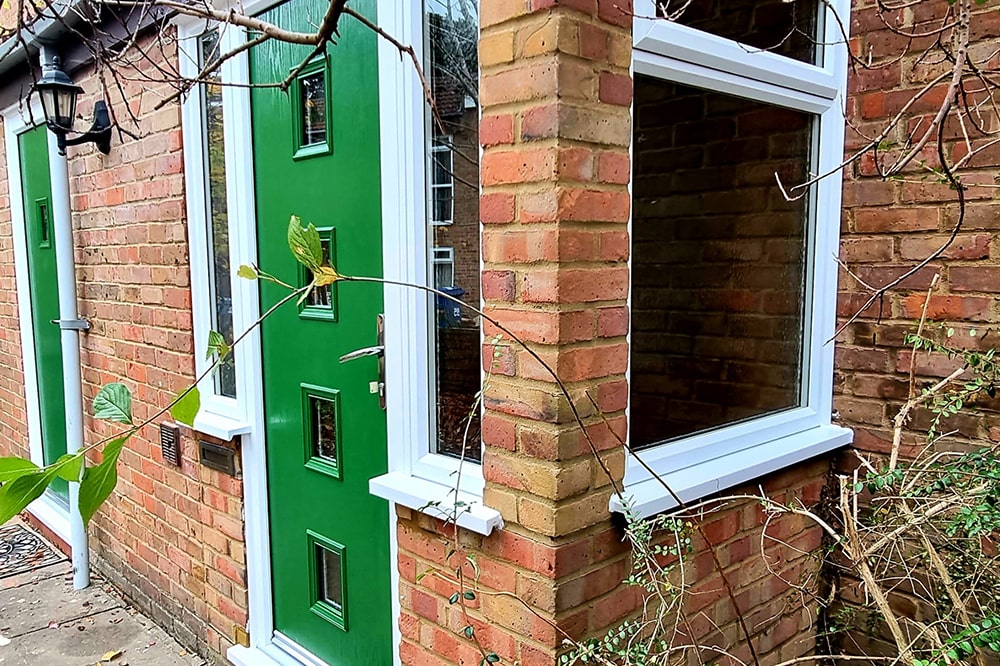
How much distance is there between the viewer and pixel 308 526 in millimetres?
2533

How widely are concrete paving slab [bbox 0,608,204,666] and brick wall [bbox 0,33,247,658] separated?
70 mm

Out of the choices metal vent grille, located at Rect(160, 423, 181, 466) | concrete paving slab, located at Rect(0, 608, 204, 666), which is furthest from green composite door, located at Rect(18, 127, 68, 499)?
metal vent grille, located at Rect(160, 423, 181, 466)

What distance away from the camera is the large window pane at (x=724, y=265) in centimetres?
210

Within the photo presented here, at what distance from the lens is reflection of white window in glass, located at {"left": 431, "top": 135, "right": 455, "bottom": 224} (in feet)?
6.27

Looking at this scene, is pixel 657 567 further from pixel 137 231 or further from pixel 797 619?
pixel 137 231

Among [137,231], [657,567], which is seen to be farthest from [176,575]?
[657,567]

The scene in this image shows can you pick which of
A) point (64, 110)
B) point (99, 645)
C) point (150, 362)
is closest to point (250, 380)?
point (150, 362)

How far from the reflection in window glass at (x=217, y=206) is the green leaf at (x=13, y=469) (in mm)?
1500

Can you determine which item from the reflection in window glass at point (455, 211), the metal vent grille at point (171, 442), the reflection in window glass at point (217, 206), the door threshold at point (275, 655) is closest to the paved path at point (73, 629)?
the door threshold at point (275, 655)

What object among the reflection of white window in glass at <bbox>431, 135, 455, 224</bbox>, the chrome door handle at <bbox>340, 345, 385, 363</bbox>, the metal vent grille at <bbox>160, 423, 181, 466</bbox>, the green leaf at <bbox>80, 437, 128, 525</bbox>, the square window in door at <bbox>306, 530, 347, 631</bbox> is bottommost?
the square window in door at <bbox>306, 530, 347, 631</bbox>

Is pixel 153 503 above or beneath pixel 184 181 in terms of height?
beneath

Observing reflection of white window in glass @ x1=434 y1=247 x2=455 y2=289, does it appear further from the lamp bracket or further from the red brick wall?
the lamp bracket

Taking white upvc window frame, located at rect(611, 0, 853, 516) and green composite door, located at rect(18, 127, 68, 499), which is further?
green composite door, located at rect(18, 127, 68, 499)

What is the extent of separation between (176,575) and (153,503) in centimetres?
33
